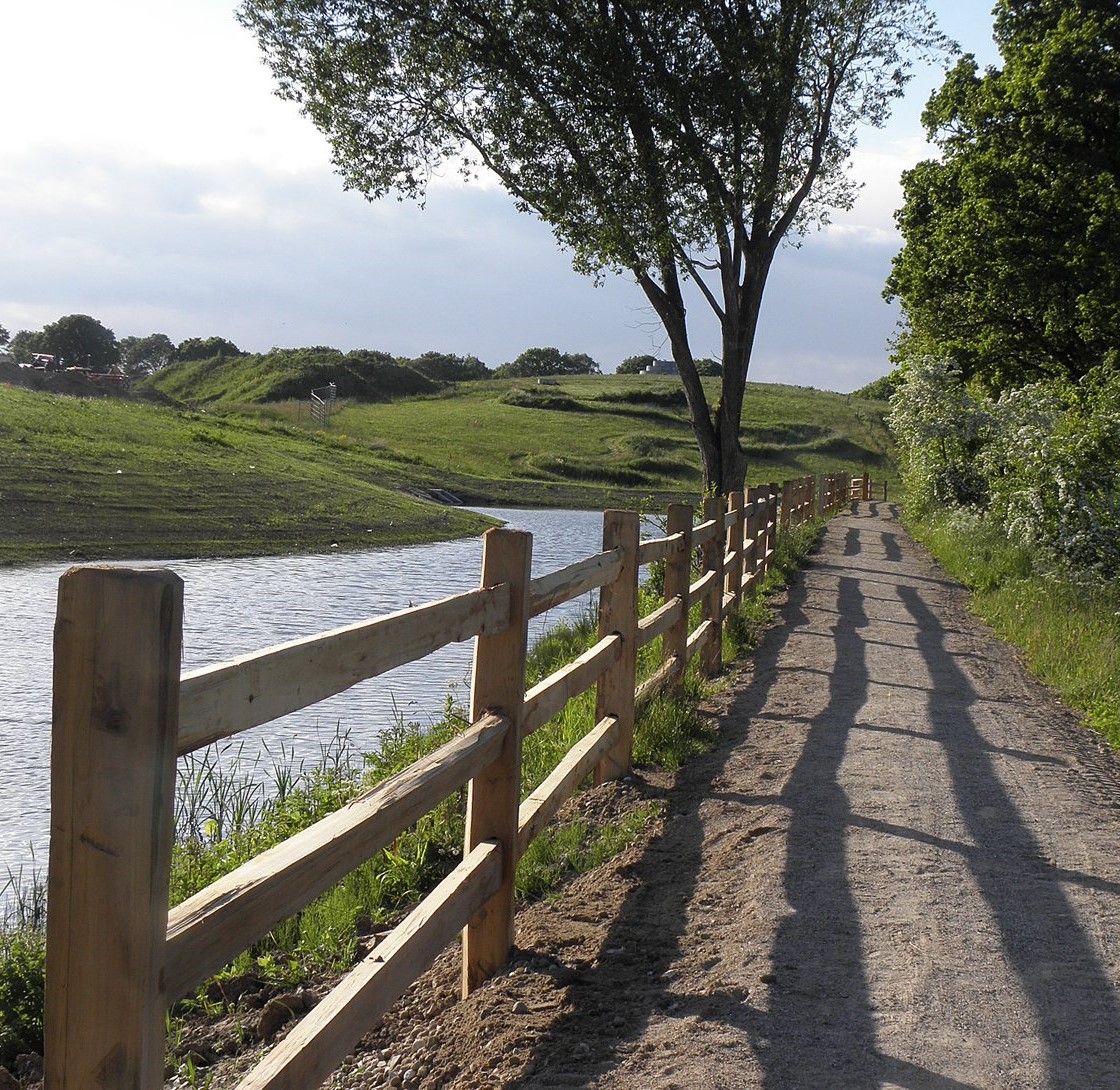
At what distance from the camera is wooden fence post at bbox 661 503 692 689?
845 centimetres

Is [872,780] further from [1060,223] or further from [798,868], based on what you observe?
[1060,223]

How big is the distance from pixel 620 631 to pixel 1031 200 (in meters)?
19.1

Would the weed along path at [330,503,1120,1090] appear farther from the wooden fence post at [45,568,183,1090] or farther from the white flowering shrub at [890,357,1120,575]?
the white flowering shrub at [890,357,1120,575]

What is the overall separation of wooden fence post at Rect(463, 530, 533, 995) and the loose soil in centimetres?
14

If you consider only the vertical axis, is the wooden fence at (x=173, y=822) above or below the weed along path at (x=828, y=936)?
above

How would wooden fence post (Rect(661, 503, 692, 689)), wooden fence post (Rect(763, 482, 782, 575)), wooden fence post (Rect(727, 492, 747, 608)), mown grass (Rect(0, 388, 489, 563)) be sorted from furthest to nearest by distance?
mown grass (Rect(0, 388, 489, 563)) < wooden fence post (Rect(763, 482, 782, 575)) < wooden fence post (Rect(727, 492, 747, 608)) < wooden fence post (Rect(661, 503, 692, 689))

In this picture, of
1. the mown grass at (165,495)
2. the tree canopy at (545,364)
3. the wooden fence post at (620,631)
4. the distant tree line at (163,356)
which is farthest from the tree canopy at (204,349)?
the wooden fence post at (620,631)

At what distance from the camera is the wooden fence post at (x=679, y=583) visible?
8.45 meters

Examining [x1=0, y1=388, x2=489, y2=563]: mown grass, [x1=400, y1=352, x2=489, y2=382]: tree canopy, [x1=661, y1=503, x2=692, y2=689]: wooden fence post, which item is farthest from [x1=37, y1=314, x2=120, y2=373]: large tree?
[x1=661, y1=503, x2=692, y2=689]: wooden fence post

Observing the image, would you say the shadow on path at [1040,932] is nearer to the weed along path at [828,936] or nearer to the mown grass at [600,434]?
the weed along path at [828,936]

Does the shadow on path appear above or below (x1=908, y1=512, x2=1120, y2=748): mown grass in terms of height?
below

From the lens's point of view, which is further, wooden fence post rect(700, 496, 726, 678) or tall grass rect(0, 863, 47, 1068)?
wooden fence post rect(700, 496, 726, 678)

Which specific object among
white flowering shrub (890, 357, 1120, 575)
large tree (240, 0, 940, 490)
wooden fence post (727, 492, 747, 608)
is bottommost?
wooden fence post (727, 492, 747, 608)

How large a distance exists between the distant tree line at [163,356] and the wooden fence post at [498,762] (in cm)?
9212
